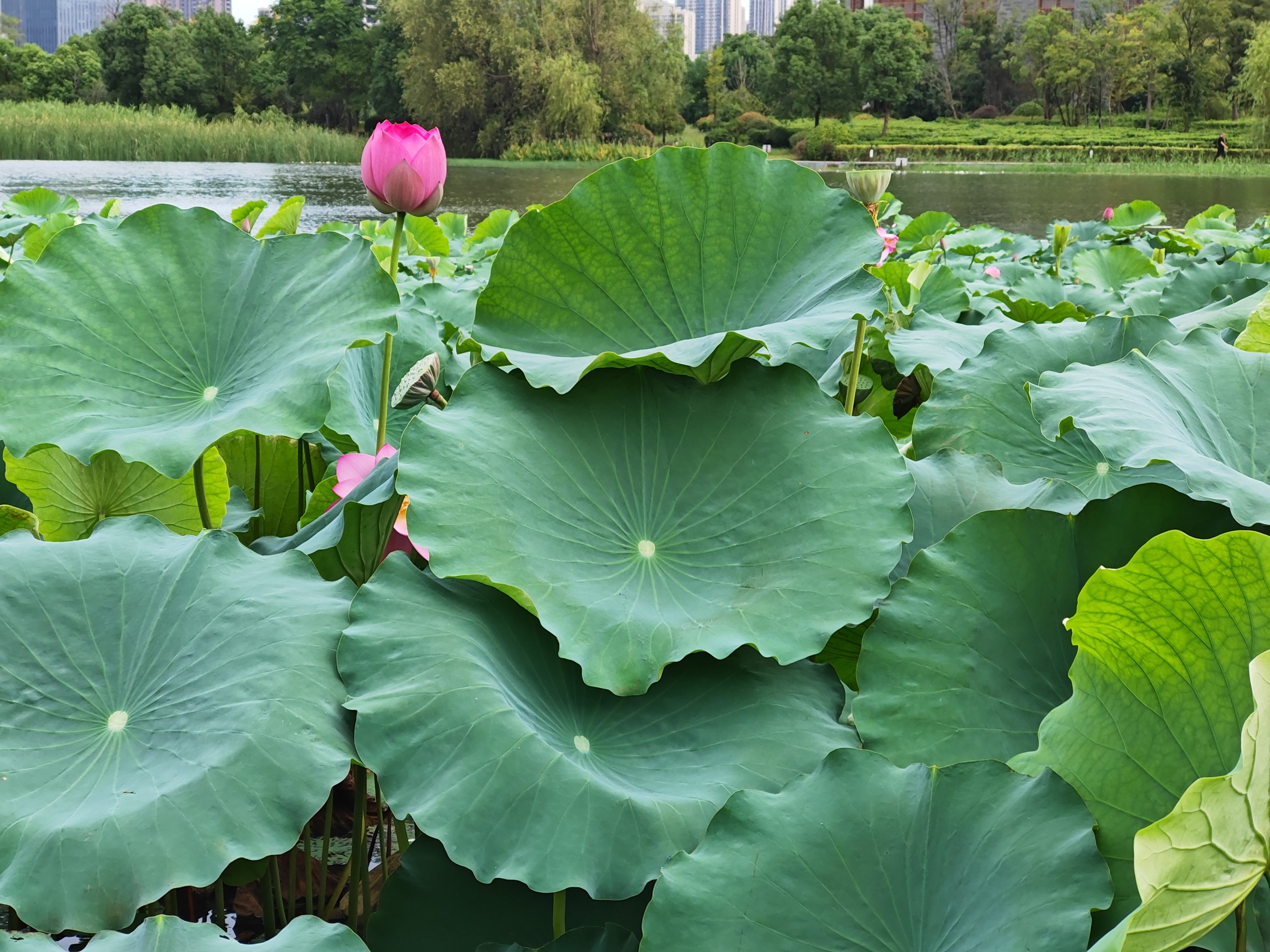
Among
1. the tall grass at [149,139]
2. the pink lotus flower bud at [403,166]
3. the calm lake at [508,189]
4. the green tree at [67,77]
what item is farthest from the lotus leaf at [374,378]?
the green tree at [67,77]

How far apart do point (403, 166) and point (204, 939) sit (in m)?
0.62

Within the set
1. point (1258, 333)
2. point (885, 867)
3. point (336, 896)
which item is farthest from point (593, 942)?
point (1258, 333)

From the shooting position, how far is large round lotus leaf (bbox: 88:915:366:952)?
43 cm

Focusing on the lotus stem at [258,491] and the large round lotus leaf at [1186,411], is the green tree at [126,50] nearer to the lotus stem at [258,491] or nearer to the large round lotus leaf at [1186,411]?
the lotus stem at [258,491]

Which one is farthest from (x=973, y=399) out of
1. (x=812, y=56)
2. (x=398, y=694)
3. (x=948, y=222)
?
(x=812, y=56)

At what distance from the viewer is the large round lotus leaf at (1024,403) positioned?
2.60 ft

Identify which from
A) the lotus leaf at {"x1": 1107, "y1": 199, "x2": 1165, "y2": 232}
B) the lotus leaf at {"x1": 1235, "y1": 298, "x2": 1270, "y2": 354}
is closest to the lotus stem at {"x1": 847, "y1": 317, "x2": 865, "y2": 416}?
the lotus leaf at {"x1": 1235, "y1": 298, "x2": 1270, "y2": 354}

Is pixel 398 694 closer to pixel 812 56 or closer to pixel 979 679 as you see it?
pixel 979 679

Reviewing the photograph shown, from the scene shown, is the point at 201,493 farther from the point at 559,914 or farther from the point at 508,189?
the point at 508,189

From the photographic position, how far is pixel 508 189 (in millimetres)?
15156

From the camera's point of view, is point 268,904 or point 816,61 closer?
point 268,904

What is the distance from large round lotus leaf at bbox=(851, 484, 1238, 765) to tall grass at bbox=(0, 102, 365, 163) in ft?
62.7

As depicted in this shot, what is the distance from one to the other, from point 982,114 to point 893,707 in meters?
47.6

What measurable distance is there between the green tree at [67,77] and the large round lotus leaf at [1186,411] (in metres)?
40.0
